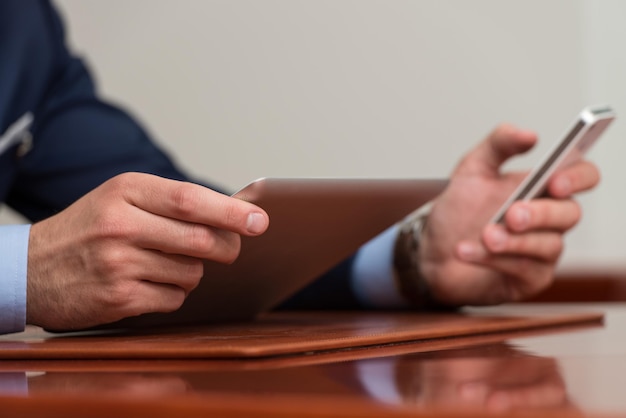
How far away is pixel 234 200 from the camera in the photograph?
25.7 inches

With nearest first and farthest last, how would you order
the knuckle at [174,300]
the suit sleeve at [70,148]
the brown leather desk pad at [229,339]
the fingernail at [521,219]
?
the brown leather desk pad at [229,339], the knuckle at [174,300], the fingernail at [521,219], the suit sleeve at [70,148]

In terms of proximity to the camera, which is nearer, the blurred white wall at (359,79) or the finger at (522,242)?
the finger at (522,242)

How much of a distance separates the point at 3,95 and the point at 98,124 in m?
0.21

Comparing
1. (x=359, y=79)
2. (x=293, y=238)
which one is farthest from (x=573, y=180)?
(x=359, y=79)

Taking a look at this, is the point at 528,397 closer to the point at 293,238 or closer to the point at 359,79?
the point at 293,238

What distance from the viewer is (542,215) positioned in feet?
3.42

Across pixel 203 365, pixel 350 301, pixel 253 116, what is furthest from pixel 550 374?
pixel 253 116

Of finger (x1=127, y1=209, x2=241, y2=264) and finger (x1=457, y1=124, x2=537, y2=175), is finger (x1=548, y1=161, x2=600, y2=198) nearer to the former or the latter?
finger (x1=457, y1=124, x2=537, y2=175)

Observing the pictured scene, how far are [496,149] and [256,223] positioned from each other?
60 centimetres

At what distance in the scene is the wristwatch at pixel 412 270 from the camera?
3.87 ft

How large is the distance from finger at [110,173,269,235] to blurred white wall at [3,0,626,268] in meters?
1.52

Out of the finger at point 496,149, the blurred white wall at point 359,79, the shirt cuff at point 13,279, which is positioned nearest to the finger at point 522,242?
the finger at point 496,149

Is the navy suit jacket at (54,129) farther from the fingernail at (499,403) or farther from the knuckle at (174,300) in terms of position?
the fingernail at (499,403)

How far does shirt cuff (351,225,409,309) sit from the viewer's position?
123cm
